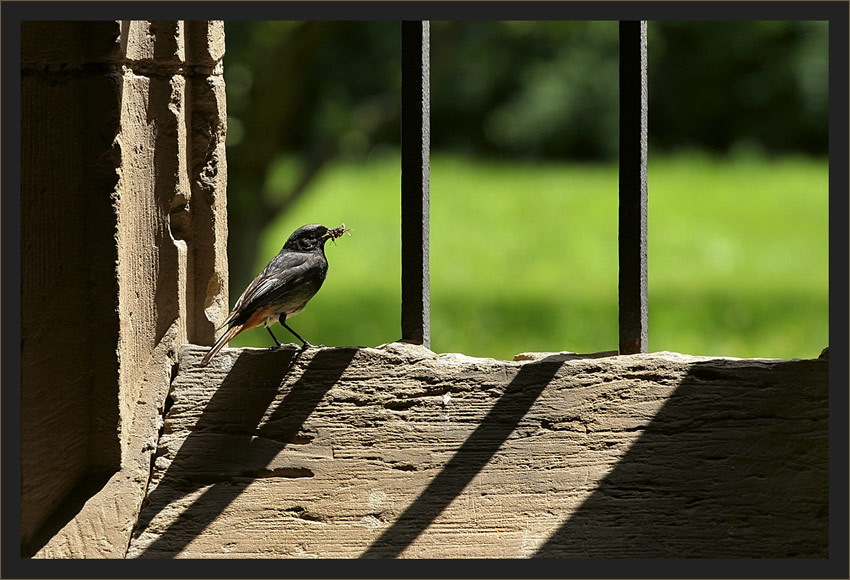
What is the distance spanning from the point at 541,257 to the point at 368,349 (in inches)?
284

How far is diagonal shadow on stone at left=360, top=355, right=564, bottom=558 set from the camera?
2.60m

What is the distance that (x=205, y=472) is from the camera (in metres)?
2.65

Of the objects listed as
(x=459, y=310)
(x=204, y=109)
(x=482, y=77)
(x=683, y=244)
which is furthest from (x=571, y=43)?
(x=204, y=109)

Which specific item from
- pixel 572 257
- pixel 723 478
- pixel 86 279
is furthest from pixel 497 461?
pixel 572 257

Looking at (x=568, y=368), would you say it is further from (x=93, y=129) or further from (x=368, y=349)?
(x=93, y=129)

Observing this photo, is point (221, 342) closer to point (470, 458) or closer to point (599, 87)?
point (470, 458)

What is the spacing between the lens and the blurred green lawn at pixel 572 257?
23.9ft

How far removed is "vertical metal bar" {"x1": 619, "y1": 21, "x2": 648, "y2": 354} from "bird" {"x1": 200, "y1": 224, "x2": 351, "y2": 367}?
0.76 metres

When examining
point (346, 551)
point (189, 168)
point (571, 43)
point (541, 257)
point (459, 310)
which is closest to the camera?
point (346, 551)

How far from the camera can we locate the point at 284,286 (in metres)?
2.77

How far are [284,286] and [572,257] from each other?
708 centimetres

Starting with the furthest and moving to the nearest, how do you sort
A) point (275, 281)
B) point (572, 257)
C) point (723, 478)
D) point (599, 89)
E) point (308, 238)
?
point (599, 89) → point (572, 257) → point (308, 238) → point (275, 281) → point (723, 478)

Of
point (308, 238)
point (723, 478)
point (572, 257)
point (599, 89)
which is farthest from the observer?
point (599, 89)

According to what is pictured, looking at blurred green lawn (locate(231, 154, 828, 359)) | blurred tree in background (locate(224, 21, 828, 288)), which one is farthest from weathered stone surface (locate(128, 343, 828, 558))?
blurred tree in background (locate(224, 21, 828, 288))
